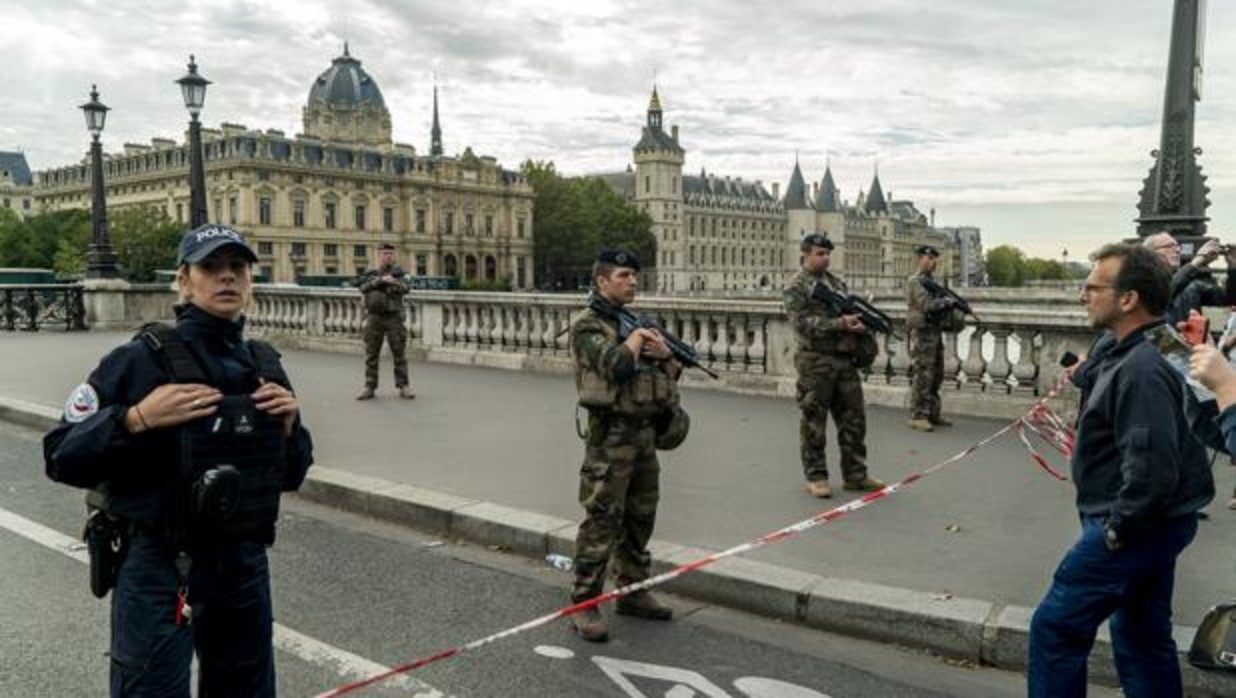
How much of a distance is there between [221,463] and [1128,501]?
299 centimetres

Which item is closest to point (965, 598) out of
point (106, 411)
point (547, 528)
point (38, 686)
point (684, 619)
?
point (684, 619)

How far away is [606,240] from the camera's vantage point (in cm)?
12531

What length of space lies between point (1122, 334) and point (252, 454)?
10.2 ft

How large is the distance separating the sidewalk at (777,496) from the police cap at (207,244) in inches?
132

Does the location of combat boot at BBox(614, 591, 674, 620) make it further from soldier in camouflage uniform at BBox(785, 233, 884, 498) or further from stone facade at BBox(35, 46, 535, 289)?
stone facade at BBox(35, 46, 535, 289)

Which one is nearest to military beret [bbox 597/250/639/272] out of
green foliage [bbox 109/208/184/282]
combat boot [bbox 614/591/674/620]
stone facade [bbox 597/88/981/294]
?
combat boot [bbox 614/591/674/620]

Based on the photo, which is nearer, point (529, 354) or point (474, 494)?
point (474, 494)

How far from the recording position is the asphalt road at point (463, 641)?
13.9 feet

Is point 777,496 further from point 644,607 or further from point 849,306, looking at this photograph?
point 644,607

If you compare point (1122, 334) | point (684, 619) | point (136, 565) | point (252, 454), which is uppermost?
point (1122, 334)

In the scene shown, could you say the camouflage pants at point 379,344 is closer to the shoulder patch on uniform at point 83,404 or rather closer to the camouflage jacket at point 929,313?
the camouflage jacket at point 929,313

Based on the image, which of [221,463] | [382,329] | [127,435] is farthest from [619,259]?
[382,329]

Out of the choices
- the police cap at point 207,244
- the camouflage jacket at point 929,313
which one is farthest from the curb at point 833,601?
the camouflage jacket at point 929,313

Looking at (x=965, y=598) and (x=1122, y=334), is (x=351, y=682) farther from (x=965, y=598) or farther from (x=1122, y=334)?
(x=1122, y=334)
